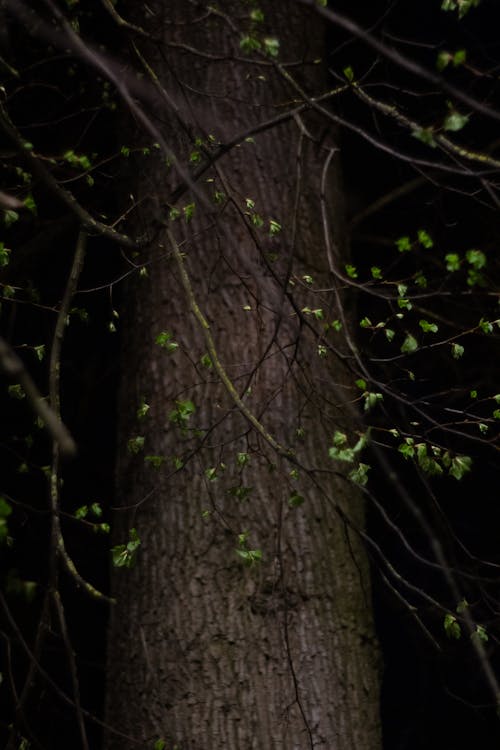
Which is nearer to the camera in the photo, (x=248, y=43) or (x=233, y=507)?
(x=248, y=43)

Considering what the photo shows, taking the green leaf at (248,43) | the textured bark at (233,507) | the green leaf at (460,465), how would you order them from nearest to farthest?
the green leaf at (248,43) < the green leaf at (460,465) < the textured bark at (233,507)

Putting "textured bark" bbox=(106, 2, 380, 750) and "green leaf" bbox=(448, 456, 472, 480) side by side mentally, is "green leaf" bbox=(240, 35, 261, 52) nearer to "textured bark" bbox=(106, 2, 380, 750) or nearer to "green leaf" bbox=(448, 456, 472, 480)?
"textured bark" bbox=(106, 2, 380, 750)

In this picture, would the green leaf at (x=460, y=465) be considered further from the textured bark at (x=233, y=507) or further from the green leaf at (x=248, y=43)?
the green leaf at (x=248, y=43)

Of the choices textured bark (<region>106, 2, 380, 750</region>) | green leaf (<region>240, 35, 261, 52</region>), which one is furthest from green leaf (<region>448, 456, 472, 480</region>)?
green leaf (<region>240, 35, 261, 52</region>)

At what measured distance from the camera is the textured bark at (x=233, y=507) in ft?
6.79

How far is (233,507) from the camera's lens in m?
2.21

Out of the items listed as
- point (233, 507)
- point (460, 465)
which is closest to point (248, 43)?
point (460, 465)

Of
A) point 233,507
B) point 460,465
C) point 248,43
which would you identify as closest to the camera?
point 248,43

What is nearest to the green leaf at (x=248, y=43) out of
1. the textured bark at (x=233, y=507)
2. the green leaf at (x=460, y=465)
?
the textured bark at (x=233, y=507)

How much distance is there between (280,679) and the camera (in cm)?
207

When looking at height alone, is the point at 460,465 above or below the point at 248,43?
below

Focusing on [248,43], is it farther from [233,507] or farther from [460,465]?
[233,507]

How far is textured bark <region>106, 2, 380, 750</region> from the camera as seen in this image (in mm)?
2070

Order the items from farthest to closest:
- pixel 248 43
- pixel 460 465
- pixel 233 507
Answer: pixel 233 507
pixel 460 465
pixel 248 43
